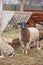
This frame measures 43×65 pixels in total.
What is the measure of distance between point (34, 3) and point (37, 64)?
259 cm

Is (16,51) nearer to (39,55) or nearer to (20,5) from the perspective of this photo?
(39,55)

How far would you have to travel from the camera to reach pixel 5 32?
2791 millimetres

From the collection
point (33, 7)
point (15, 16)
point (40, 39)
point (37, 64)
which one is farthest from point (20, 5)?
point (37, 64)

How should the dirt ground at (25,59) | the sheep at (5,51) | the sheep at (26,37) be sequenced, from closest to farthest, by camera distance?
the dirt ground at (25,59)
the sheep at (5,51)
the sheep at (26,37)

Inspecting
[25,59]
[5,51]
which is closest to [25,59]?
[25,59]

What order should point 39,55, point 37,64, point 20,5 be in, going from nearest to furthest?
point 37,64, point 39,55, point 20,5

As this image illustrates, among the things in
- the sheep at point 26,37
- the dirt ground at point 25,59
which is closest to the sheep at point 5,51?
the dirt ground at point 25,59

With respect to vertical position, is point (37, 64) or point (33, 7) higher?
point (33, 7)

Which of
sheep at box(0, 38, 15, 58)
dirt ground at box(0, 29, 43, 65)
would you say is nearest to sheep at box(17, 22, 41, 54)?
dirt ground at box(0, 29, 43, 65)

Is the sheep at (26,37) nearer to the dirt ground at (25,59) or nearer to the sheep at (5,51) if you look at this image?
the dirt ground at (25,59)

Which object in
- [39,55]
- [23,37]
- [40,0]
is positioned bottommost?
[39,55]

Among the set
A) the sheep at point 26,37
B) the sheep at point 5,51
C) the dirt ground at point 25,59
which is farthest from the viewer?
the sheep at point 26,37

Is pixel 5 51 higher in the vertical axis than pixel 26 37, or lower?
lower

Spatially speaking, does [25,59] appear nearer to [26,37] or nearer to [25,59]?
[25,59]
